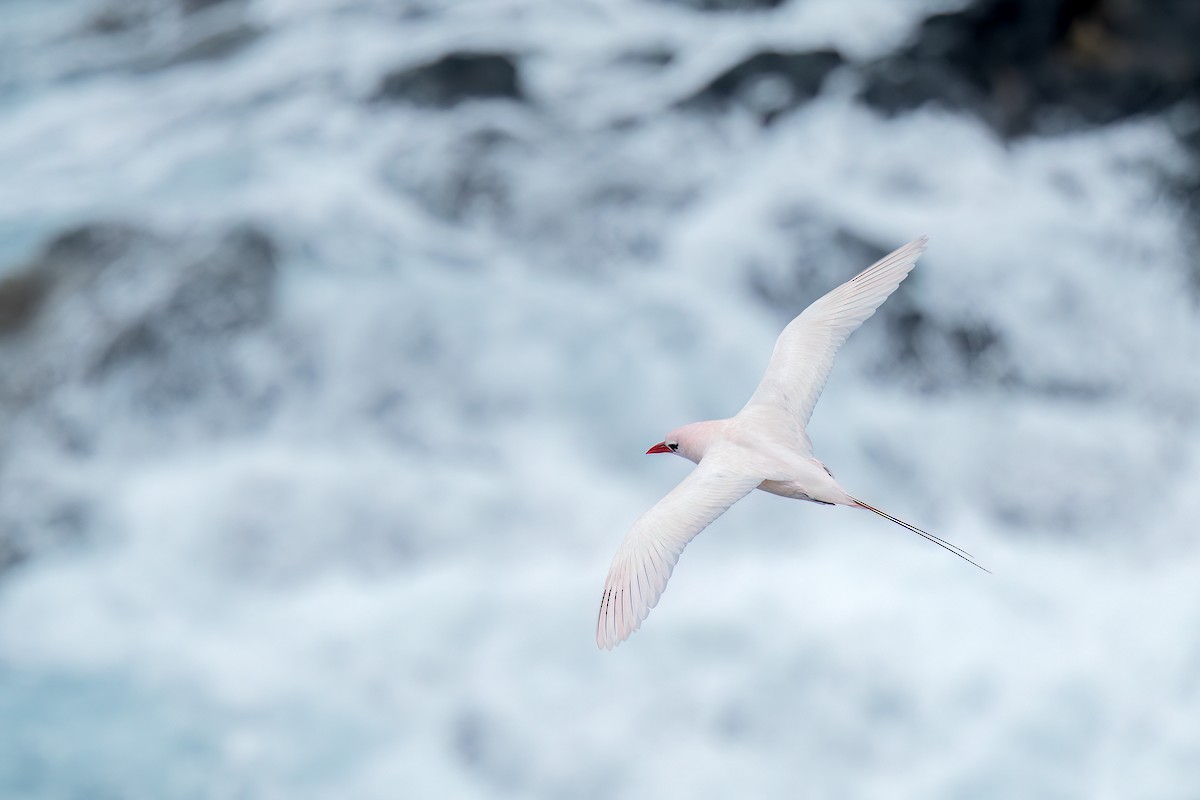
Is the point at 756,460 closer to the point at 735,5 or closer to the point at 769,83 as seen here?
the point at 769,83

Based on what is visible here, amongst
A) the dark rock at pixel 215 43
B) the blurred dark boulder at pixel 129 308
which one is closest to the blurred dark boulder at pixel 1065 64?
the blurred dark boulder at pixel 129 308

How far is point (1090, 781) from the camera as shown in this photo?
7227 millimetres

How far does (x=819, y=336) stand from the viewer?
16.9 ft

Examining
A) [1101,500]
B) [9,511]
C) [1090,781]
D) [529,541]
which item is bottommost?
[1090,781]

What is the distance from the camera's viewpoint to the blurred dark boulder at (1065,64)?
33.9 ft

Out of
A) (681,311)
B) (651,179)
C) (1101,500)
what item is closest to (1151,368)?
(1101,500)

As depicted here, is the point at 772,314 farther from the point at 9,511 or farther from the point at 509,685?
the point at 9,511

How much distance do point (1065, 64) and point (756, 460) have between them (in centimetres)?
726

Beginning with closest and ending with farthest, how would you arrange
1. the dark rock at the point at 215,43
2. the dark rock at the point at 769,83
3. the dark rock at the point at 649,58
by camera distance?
the dark rock at the point at 769,83 → the dark rock at the point at 649,58 → the dark rock at the point at 215,43

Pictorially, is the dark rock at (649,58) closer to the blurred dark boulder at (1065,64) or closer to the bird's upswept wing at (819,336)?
the blurred dark boulder at (1065,64)

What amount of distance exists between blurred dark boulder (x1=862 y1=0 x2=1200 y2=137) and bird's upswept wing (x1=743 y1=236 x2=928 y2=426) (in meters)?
5.73

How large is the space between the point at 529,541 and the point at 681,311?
6.95 ft

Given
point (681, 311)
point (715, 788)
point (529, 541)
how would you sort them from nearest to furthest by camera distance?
point (715, 788) < point (529, 541) < point (681, 311)

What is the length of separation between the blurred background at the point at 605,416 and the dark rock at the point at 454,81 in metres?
0.04
